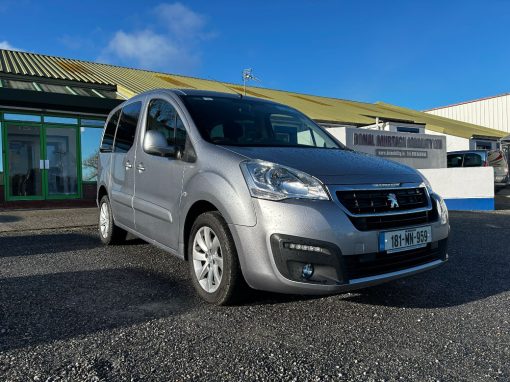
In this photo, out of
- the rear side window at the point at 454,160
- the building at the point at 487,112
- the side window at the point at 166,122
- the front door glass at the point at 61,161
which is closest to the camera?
the side window at the point at 166,122

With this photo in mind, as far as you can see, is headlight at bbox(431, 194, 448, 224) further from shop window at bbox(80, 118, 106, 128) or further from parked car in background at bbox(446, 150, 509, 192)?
parked car in background at bbox(446, 150, 509, 192)

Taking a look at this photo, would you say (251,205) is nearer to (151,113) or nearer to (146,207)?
(146,207)

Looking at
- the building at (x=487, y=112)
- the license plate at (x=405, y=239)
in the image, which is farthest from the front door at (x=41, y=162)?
the building at (x=487, y=112)

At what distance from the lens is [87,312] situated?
3.34 metres

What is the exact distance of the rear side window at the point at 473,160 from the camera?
16.3 m

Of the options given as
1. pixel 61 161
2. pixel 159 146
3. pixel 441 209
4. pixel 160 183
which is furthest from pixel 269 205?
pixel 61 161

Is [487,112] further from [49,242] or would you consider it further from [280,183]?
[280,183]

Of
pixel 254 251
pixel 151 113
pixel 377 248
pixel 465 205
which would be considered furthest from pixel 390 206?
pixel 465 205

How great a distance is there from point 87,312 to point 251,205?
152 cm

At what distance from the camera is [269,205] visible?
300cm

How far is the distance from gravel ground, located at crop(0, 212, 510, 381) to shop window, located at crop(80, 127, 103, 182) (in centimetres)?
832

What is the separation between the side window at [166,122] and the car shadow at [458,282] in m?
2.06

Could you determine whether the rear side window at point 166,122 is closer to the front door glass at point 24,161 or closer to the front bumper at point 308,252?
the front bumper at point 308,252

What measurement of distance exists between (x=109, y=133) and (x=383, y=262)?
165 inches
